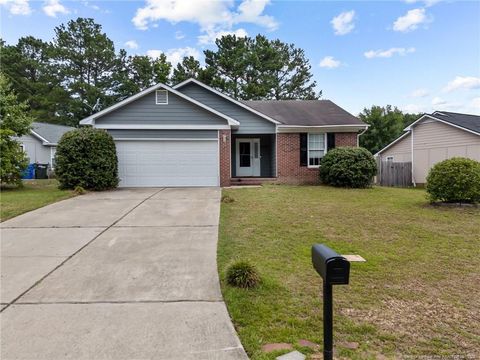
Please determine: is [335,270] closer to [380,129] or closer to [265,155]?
[265,155]

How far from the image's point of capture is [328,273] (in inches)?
92.0

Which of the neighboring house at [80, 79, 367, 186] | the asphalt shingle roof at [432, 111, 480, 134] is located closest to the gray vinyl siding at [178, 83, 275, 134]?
the neighboring house at [80, 79, 367, 186]

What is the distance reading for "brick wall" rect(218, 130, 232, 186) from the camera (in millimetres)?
14719

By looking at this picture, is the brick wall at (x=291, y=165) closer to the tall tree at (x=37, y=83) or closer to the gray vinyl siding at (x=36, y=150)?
the gray vinyl siding at (x=36, y=150)

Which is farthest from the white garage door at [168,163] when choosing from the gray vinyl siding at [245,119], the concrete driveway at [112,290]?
the concrete driveway at [112,290]

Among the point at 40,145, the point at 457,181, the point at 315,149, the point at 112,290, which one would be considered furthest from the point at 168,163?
the point at 40,145

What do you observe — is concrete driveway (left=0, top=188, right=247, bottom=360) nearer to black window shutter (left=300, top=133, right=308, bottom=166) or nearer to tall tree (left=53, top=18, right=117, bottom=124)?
black window shutter (left=300, top=133, right=308, bottom=166)

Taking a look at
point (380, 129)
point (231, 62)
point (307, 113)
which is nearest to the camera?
point (307, 113)

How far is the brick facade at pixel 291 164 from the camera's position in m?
16.2

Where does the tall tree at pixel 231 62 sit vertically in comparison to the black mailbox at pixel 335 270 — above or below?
above

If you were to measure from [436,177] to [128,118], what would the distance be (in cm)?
1186

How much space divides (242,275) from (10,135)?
547 inches

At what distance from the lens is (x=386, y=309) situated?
3566 mm

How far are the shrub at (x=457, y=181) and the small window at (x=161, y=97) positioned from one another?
35.0ft
